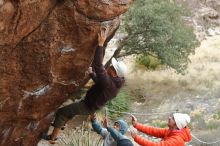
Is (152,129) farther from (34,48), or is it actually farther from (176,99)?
(176,99)

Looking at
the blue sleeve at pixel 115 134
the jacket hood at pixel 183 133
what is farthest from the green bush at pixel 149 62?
the blue sleeve at pixel 115 134

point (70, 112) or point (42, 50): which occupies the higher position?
point (42, 50)

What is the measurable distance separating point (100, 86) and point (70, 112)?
3.45ft

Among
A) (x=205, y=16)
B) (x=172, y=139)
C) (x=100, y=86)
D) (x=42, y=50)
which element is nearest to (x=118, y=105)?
(x=100, y=86)

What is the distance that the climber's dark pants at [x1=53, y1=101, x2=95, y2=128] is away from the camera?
8.74 m

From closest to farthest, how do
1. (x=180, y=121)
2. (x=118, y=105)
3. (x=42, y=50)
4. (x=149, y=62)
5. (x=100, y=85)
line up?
(x=180, y=121) < (x=42, y=50) < (x=100, y=85) < (x=118, y=105) < (x=149, y=62)

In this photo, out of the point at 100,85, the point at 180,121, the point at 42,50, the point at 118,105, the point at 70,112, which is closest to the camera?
the point at 180,121

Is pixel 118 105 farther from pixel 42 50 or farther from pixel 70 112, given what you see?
pixel 42 50

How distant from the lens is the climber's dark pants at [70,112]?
28.7 ft

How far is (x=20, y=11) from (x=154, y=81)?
16.0 m

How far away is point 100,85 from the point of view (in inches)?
322

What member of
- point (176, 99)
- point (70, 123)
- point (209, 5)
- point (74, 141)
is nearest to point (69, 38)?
point (74, 141)

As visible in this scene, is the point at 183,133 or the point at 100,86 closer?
the point at 183,133

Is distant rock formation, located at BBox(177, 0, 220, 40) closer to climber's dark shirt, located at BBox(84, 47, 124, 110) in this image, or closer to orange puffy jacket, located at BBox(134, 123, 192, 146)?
climber's dark shirt, located at BBox(84, 47, 124, 110)
